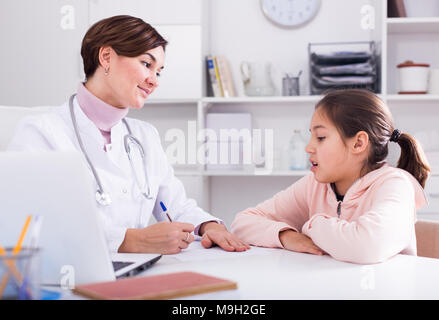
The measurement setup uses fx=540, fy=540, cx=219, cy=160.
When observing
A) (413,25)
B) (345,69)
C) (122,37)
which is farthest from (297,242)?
(413,25)

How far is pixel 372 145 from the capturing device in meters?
1.43

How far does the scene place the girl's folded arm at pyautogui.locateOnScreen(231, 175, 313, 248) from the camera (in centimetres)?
130

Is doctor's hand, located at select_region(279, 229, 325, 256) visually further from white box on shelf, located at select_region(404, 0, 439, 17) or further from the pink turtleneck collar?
white box on shelf, located at select_region(404, 0, 439, 17)

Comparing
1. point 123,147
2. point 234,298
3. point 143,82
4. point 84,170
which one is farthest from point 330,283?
point 143,82

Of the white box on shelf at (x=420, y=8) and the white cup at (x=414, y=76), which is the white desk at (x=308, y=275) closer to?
the white cup at (x=414, y=76)

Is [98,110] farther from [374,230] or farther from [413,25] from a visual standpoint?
[413,25]

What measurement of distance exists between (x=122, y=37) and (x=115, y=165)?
39 cm

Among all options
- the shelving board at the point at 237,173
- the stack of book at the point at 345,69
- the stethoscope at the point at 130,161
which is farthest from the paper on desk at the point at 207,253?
the stack of book at the point at 345,69

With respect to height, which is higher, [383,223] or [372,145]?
[372,145]

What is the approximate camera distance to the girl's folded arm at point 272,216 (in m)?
1.30

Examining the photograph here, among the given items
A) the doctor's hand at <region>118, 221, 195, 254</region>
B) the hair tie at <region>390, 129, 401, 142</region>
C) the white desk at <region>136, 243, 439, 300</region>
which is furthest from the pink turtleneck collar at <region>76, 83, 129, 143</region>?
the hair tie at <region>390, 129, 401, 142</region>

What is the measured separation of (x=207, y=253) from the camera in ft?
3.90

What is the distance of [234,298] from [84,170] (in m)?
0.28
